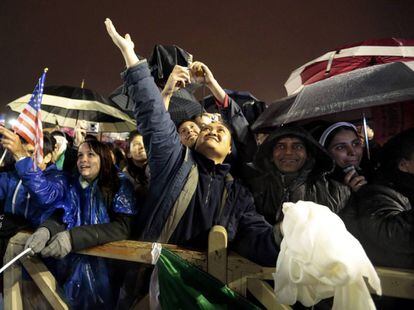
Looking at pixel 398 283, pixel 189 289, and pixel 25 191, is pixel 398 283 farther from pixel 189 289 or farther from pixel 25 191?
pixel 25 191

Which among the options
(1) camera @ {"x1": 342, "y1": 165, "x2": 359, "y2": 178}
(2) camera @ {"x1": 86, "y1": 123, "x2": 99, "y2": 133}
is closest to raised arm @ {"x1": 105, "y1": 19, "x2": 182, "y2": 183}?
(1) camera @ {"x1": 342, "y1": 165, "x2": 359, "y2": 178}

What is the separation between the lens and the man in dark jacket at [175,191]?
168cm

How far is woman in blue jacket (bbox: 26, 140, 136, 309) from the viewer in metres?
1.68

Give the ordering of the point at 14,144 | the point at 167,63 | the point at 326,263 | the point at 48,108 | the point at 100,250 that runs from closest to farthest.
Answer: the point at 326,263 → the point at 100,250 → the point at 14,144 → the point at 167,63 → the point at 48,108

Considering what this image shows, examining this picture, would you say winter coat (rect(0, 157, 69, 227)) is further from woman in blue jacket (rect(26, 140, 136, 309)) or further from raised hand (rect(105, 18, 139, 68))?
raised hand (rect(105, 18, 139, 68))

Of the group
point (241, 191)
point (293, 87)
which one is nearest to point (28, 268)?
point (241, 191)

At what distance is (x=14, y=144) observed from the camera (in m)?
2.05

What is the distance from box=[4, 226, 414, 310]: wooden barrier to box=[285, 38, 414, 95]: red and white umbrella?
1.68 meters

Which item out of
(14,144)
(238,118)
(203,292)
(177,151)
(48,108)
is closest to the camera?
(203,292)

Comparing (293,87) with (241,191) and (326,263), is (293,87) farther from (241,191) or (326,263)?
(326,263)

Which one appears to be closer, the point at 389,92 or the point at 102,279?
the point at 389,92

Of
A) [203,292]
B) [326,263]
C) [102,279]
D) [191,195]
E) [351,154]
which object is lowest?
[102,279]

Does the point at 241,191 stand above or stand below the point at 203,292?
above

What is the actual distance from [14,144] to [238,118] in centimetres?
176
